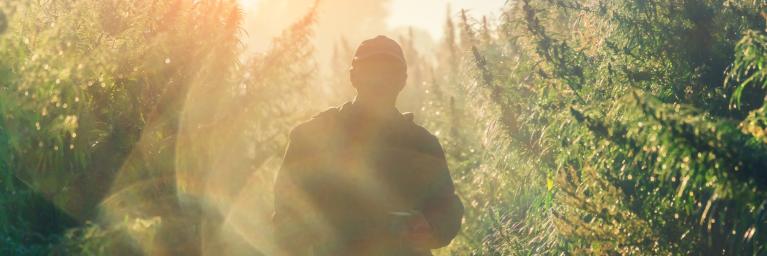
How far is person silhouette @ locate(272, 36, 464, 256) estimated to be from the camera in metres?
4.35

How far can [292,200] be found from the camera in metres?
4.44

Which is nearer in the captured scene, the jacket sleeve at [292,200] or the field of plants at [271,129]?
the jacket sleeve at [292,200]

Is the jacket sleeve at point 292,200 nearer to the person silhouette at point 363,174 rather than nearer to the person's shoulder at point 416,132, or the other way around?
the person silhouette at point 363,174

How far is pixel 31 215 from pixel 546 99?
3881 mm

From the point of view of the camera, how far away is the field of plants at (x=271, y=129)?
466 cm

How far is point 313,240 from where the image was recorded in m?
4.43

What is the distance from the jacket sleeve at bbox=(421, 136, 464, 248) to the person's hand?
3.3 inches

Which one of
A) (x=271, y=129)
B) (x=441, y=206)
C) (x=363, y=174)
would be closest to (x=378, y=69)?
(x=363, y=174)

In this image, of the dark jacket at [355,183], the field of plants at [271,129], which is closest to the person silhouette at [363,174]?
the dark jacket at [355,183]

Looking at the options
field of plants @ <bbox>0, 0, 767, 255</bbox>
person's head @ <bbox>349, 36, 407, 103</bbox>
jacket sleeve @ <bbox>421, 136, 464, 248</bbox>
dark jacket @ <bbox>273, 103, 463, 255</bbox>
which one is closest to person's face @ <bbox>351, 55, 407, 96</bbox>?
person's head @ <bbox>349, 36, 407, 103</bbox>

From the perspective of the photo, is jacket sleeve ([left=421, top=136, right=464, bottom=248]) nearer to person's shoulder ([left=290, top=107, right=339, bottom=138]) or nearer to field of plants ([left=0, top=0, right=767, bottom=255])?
person's shoulder ([left=290, top=107, right=339, bottom=138])

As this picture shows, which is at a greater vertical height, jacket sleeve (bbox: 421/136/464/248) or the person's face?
the person's face

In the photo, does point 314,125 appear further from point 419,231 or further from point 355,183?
point 419,231

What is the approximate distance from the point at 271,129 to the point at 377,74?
3821 mm
